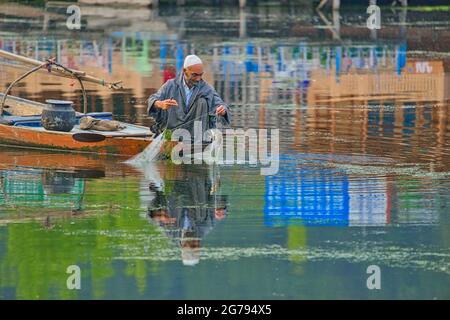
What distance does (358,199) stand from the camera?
49.8 feet

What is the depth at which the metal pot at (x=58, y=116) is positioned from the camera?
18172 millimetres

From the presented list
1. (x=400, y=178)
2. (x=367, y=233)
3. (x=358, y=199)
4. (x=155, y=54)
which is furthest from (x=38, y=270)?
(x=155, y=54)

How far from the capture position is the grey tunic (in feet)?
56.7

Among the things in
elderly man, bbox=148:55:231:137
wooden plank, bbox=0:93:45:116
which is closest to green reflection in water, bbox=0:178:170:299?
elderly man, bbox=148:55:231:137

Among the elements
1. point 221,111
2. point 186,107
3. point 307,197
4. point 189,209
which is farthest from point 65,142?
point 307,197

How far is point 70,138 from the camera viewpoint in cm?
1809

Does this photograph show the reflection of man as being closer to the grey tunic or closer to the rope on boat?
the grey tunic

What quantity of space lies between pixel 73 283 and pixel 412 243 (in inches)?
125

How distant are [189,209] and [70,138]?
3.81 m

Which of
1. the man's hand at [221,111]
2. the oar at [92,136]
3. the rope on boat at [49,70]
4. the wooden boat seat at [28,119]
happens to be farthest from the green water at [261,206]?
the rope on boat at [49,70]

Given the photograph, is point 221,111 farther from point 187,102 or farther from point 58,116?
point 58,116
